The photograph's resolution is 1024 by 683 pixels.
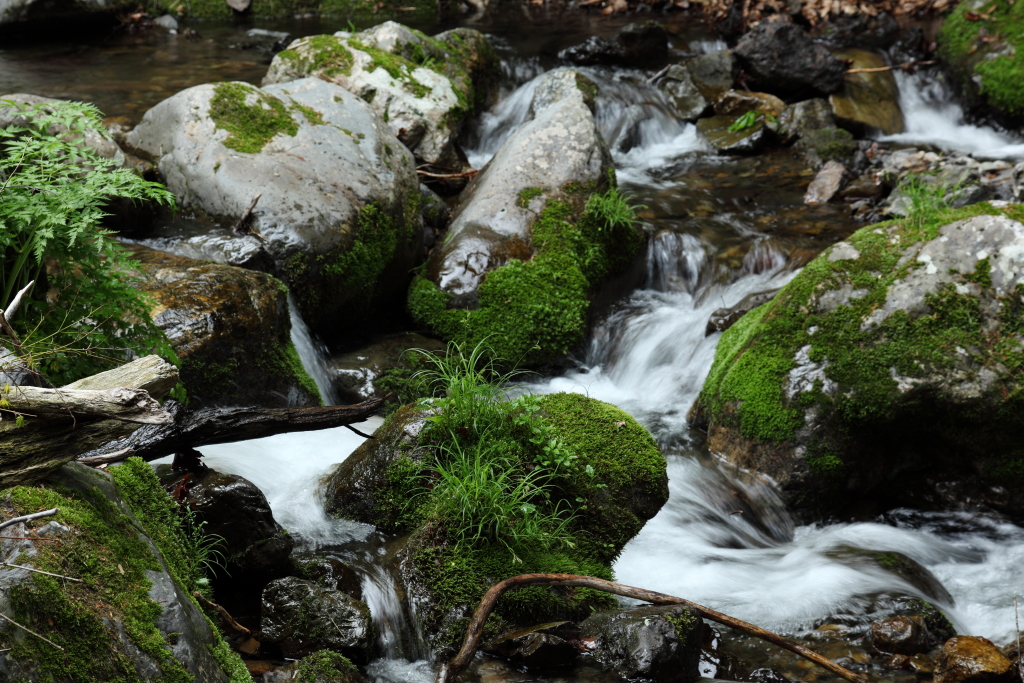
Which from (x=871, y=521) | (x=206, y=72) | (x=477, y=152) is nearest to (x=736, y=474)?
(x=871, y=521)

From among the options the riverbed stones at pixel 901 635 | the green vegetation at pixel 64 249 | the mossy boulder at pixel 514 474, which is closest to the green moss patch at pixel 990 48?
the riverbed stones at pixel 901 635

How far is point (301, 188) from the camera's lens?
6410 mm

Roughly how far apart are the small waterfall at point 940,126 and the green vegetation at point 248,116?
8882 millimetres

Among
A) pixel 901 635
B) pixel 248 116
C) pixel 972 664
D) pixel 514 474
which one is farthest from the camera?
pixel 248 116

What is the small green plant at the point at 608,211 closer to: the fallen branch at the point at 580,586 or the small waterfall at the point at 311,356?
the small waterfall at the point at 311,356

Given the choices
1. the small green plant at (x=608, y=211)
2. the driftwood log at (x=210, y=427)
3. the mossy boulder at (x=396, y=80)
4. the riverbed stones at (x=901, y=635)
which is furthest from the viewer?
the mossy boulder at (x=396, y=80)

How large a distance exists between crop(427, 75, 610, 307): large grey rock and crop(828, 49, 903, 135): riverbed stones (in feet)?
18.4

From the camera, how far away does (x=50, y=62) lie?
1237 cm

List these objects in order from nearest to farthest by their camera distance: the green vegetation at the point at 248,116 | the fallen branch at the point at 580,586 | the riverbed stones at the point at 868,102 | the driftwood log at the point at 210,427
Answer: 1. the fallen branch at the point at 580,586
2. the driftwood log at the point at 210,427
3. the green vegetation at the point at 248,116
4. the riverbed stones at the point at 868,102

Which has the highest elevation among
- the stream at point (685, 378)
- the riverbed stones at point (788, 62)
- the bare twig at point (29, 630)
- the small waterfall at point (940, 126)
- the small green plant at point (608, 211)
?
the riverbed stones at point (788, 62)

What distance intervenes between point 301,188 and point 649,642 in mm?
4567

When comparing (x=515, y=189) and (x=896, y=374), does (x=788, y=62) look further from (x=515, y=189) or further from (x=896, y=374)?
(x=896, y=374)

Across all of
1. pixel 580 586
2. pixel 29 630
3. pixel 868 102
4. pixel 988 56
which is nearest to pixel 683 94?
pixel 868 102

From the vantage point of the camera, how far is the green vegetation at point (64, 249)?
3.39 m
